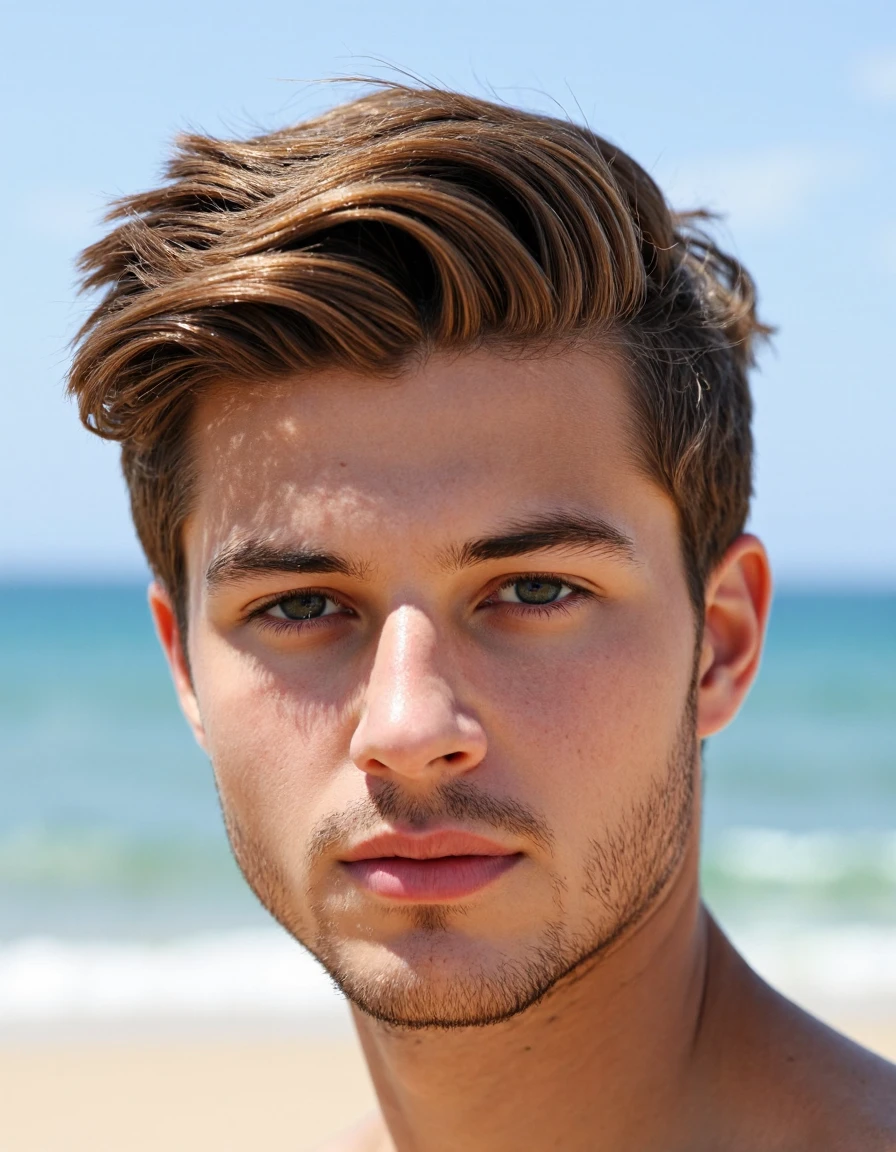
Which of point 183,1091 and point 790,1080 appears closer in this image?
point 790,1080

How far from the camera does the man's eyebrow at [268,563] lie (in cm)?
206

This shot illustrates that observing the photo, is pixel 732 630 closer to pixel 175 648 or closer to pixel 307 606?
pixel 307 606

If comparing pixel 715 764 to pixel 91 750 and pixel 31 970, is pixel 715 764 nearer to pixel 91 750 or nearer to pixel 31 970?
pixel 91 750

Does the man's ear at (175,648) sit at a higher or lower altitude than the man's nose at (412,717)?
higher

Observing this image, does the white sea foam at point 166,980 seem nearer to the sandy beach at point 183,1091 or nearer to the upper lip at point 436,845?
the sandy beach at point 183,1091

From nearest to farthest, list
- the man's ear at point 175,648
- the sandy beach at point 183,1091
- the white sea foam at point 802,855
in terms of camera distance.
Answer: the man's ear at point 175,648, the sandy beach at point 183,1091, the white sea foam at point 802,855

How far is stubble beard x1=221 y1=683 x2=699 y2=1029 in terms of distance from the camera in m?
1.98

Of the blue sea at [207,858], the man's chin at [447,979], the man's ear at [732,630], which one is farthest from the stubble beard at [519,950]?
the blue sea at [207,858]

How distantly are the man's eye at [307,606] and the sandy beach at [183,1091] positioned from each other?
4.99 metres

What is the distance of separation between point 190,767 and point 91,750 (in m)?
2.46

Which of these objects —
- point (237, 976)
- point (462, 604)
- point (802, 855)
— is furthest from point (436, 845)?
point (802, 855)

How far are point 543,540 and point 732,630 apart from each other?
62 centimetres

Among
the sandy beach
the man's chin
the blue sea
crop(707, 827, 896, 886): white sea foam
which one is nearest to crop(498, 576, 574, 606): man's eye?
the man's chin

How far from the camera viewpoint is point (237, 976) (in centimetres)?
939
